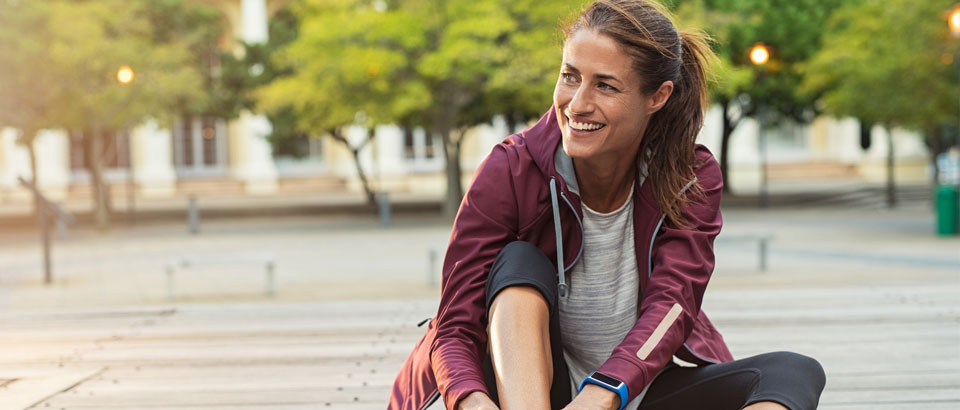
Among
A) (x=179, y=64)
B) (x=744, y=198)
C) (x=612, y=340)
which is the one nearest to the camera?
(x=612, y=340)

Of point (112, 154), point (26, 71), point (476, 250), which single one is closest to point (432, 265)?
point (476, 250)

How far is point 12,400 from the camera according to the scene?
4.16 metres

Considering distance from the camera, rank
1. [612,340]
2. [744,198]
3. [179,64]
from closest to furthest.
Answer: [612,340], [179,64], [744,198]

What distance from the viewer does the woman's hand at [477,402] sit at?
2.22m

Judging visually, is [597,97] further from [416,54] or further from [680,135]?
[416,54]

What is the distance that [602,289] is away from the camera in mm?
2566

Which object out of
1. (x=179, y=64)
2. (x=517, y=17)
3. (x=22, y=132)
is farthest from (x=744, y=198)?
(x=22, y=132)

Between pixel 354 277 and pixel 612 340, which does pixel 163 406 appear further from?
pixel 354 277

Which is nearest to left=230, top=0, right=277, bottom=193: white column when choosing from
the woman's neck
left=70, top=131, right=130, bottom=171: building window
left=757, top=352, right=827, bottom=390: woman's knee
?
left=70, top=131, right=130, bottom=171: building window

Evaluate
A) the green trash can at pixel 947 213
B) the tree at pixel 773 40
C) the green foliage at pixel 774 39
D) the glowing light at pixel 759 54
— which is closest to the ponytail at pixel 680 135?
the green trash can at pixel 947 213

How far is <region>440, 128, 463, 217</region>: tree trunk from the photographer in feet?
78.2

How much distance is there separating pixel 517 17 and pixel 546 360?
20.4 meters

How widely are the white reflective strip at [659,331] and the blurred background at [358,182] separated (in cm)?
55

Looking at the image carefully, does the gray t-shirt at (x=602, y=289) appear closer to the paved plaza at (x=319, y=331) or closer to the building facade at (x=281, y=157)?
the paved plaza at (x=319, y=331)
